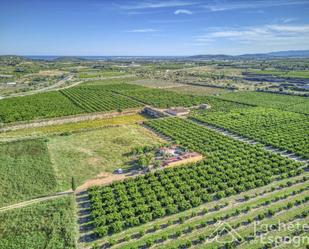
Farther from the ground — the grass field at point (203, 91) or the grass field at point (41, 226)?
the grass field at point (203, 91)

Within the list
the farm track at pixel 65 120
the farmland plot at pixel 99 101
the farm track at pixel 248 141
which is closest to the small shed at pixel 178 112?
the farm track at pixel 248 141

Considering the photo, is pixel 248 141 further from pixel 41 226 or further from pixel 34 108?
pixel 34 108

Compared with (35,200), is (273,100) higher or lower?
higher

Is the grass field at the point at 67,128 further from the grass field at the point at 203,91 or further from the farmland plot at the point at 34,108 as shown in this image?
the grass field at the point at 203,91

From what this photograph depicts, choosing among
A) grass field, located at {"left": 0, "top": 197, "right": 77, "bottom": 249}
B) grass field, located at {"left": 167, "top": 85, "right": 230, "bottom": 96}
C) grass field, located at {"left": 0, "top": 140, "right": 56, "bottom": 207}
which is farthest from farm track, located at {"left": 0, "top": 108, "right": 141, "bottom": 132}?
grass field, located at {"left": 167, "top": 85, "right": 230, "bottom": 96}

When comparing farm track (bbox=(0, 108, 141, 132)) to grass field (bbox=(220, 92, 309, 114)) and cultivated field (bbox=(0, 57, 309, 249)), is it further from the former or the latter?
grass field (bbox=(220, 92, 309, 114))

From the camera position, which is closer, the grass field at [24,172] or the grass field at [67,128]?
the grass field at [24,172]

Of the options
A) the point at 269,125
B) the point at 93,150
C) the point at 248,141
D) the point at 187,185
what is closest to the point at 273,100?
the point at 269,125

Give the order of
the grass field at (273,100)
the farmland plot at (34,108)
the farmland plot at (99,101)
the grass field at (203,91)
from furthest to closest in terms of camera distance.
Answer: the grass field at (203,91), the farmland plot at (99,101), the grass field at (273,100), the farmland plot at (34,108)
